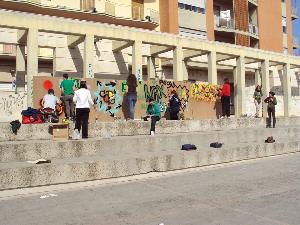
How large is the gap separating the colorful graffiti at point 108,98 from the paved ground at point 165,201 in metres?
6.97

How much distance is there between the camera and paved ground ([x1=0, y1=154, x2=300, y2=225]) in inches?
197

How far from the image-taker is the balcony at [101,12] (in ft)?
70.4

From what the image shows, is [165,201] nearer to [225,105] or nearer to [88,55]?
[225,105]

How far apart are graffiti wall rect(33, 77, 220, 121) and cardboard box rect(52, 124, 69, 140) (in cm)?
366

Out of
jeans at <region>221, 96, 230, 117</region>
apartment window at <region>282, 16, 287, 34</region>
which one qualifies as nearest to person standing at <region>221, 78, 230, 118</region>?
jeans at <region>221, 96, 230, 117</region>

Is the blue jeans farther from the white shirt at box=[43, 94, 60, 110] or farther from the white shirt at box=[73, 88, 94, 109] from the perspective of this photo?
the white shirt at box=[73, 88, 94, 109]

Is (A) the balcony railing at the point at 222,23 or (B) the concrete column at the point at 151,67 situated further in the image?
(A) the balcony railing at the point at 222,23

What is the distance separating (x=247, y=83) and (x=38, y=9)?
18.0m

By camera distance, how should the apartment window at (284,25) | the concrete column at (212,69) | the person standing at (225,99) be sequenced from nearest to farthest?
1. the person standing at (225,99)
2. the concrete column at (212,69)
3. the apartment window at (284,25)

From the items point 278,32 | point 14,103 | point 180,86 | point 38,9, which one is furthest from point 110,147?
point 278,32

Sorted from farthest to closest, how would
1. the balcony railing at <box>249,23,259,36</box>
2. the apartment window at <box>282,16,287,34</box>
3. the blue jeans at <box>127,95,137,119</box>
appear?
the apartment window at <box>282,16,287,34</box>, the balcony railing at <box>249,23,259,36</box>, the blue jeans at <box>127,95,137,119</box>

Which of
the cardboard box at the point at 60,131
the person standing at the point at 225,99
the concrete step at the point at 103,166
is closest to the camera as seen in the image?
the concrete step at the point at 103,166

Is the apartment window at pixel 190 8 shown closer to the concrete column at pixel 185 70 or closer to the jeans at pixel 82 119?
the concrete column at pixel 185 70

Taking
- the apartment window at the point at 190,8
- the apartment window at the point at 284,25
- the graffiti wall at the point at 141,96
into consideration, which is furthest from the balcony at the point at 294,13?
the graffiti wall at the point at 141,96
